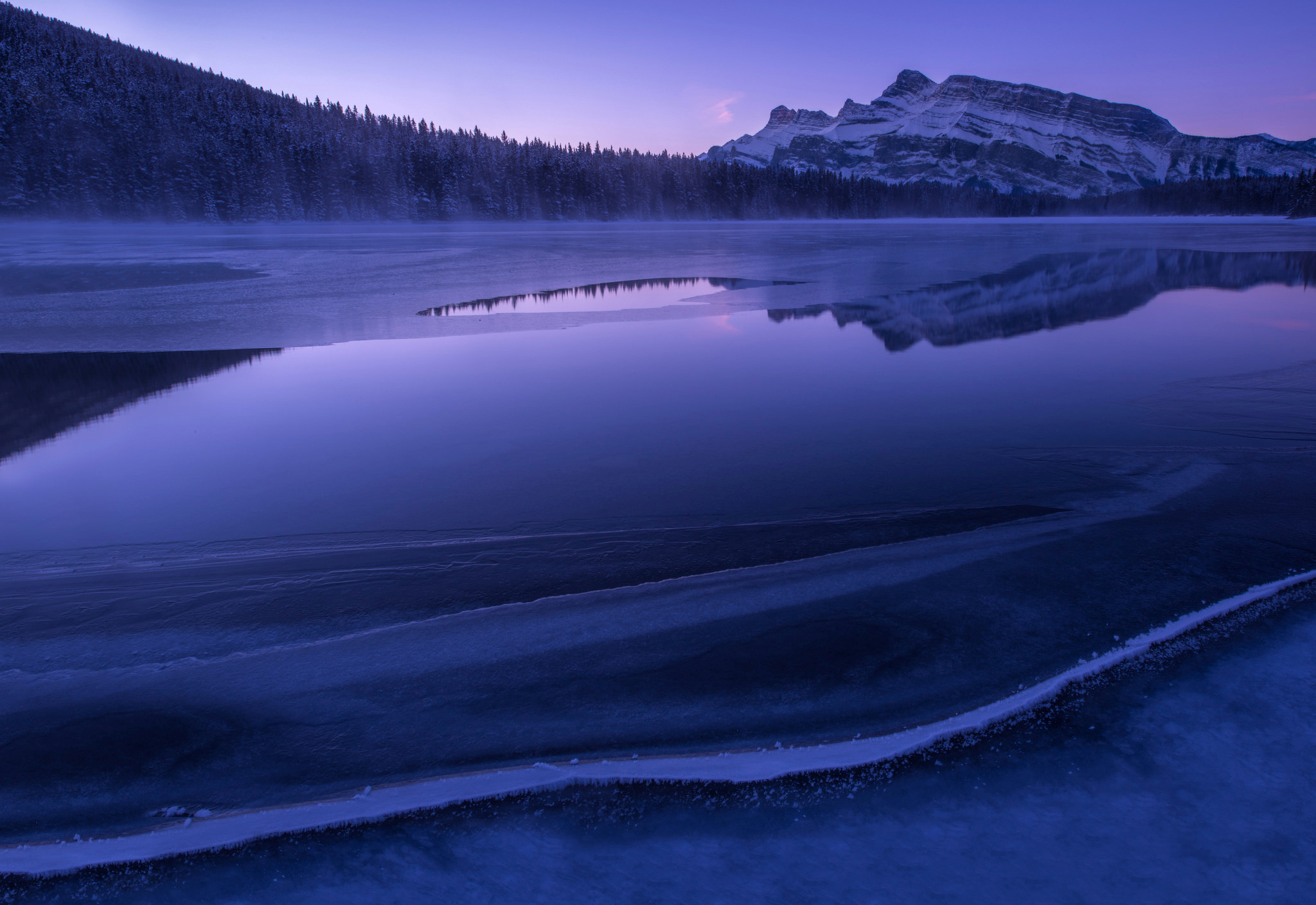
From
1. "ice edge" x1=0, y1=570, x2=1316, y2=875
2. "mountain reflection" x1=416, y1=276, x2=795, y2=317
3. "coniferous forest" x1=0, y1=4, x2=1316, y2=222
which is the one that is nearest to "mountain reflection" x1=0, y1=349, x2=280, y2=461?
"mountain reflection" x1=416, y1=276, x2=795, y2=317

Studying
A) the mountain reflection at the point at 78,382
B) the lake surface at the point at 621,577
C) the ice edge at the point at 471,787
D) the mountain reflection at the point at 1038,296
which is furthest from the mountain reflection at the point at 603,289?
the ice edge at the point at 471,787

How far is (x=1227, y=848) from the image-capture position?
2191 mm

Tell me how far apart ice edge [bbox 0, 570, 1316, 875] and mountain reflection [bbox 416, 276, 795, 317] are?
38.2 ft

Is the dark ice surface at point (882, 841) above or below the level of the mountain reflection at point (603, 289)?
below

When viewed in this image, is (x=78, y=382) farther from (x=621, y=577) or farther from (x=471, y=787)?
(x=471, y=787)

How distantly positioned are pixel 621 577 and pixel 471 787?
167cm

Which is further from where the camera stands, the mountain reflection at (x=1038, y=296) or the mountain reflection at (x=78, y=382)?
the mountain reflection at (x=1038, y=296)

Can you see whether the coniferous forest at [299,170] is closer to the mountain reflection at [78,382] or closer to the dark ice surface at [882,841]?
the mountain reflection at [78,382]

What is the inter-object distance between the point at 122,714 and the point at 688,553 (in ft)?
9.38

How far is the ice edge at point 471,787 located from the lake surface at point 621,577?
0.22 feet

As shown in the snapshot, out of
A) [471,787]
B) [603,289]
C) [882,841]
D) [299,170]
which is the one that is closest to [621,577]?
[471,787]

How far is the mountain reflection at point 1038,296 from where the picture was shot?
11.5 metres

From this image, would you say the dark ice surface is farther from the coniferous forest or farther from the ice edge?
the coniferous forest

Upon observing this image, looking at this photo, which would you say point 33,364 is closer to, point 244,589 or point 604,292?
point 244,589
